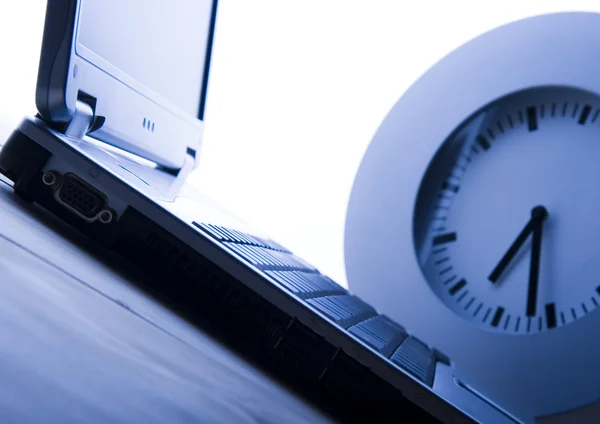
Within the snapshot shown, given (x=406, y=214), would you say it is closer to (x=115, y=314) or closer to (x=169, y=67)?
(x=169, y=67)

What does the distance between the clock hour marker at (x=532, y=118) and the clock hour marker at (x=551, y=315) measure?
0.87 feet

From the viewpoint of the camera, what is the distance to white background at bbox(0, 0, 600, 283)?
60.2 inches

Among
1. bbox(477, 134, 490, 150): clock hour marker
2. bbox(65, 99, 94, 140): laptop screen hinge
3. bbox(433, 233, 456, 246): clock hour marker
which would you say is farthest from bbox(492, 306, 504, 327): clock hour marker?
bbox(65, 99, 94, 140): laptop screen hinge

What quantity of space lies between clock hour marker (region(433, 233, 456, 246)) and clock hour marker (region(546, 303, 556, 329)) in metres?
0.20

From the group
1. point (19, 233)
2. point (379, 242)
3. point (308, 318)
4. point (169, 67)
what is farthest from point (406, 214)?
point (19, 233)

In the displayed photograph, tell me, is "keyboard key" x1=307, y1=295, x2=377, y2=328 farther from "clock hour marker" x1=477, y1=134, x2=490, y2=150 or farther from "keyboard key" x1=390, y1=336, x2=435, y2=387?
"clock hour marker" x1=477, y1=134, x2=490, y2=150

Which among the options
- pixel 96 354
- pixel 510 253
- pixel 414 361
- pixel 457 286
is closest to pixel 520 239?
pixel 510 253

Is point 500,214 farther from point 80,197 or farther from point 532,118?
point 80,197

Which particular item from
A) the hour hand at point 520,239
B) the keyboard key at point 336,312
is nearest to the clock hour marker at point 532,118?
the hour hand at point 520,239

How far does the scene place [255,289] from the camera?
485 millimetres

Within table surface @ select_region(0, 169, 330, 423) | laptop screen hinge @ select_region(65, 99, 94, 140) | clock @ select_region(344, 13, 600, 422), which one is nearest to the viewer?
table surface @ select_region(0, 169, 330, 423)

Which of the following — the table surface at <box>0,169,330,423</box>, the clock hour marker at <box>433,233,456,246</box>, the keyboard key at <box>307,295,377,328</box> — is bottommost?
the table surface at <box>0,169,330,423</box>

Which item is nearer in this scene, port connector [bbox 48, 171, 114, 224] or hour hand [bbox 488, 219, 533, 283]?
port connector [bbox 48, 171, 114, 224]

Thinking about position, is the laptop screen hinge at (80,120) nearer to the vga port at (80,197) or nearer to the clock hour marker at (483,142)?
the vga port at (80,197)
